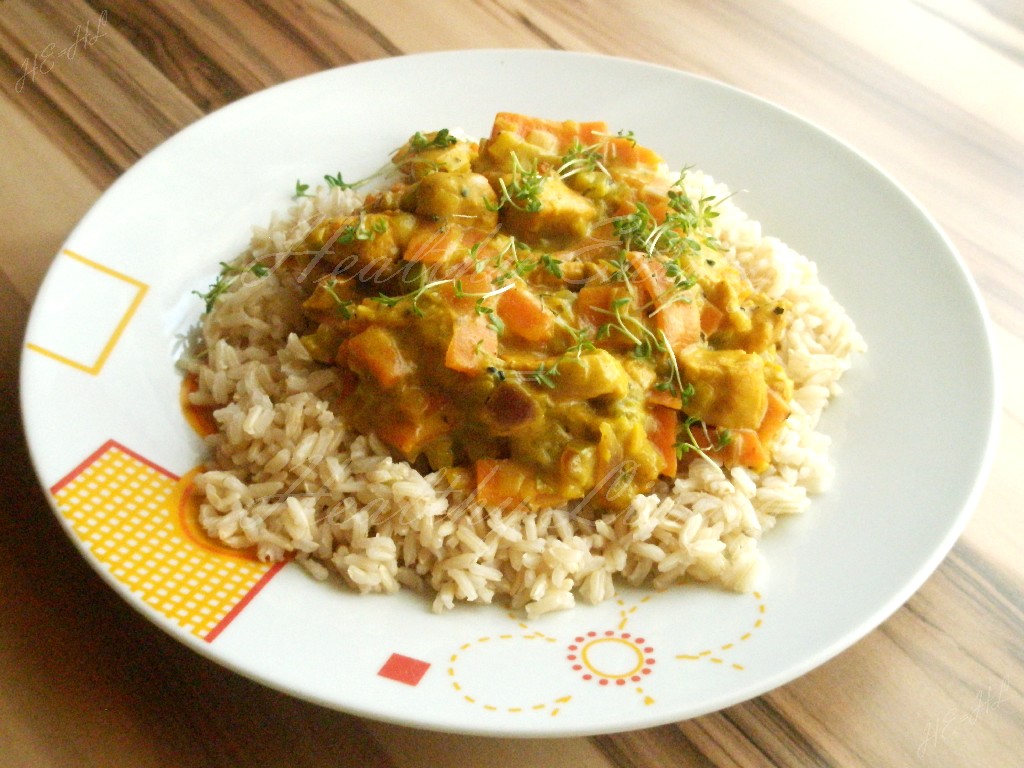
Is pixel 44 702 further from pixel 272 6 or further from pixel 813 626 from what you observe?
pixel 272 6

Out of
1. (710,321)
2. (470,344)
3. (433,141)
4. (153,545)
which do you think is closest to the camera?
(153,545)

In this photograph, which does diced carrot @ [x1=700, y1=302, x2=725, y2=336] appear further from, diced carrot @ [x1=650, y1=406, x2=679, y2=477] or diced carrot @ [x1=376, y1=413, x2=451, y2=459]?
diced carrot @ [x1=376, y1=413, x2=451, y2=459]

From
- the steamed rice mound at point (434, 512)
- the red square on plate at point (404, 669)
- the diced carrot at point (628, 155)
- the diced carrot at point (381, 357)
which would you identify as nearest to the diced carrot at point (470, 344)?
the diced carrot at point (381, 357)

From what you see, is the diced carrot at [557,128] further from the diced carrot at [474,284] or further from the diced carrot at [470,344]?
the diced carrot at [470,344]

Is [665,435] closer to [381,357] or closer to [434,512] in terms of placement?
[434,512]

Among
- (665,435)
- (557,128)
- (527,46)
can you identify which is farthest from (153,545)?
(527,46)

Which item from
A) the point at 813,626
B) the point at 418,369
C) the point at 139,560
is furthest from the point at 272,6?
the point at 813,626

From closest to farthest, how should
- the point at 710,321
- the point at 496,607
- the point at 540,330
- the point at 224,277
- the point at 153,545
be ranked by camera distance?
the point at 153,545, the point at 496,607, the point at 540,330, the point at 710,321, the point at 224,277
